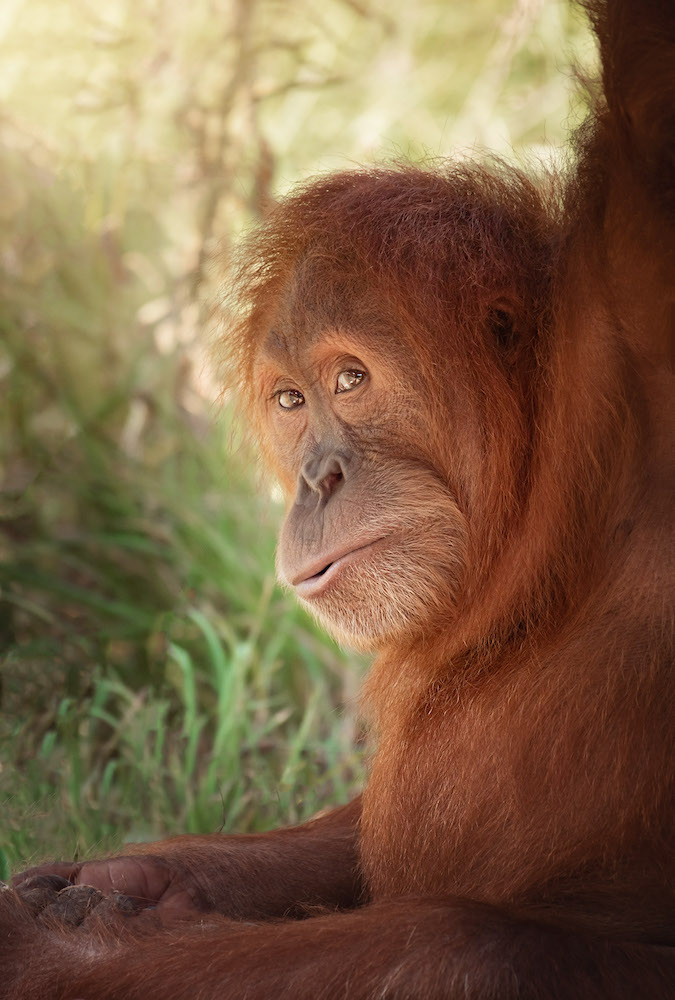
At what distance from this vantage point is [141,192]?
6344 millimetres

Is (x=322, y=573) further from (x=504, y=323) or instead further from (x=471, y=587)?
(x=504, y=323)

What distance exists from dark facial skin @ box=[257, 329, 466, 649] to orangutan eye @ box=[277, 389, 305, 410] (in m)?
0.12

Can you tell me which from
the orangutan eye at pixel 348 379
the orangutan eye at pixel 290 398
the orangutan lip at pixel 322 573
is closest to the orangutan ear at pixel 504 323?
the orangutan eye at pixel 348 379

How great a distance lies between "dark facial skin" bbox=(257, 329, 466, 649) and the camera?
2.65 meters

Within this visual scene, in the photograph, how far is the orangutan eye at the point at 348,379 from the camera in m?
2.84

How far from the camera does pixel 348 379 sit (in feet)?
9.39

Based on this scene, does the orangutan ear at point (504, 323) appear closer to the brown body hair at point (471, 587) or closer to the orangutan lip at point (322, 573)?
the brown body hair at point (471, 587)

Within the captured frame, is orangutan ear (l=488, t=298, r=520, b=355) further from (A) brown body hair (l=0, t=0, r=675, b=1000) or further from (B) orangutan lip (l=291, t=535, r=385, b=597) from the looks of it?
(B) orangutan lip (l=291, t=535, r=385, b=597)

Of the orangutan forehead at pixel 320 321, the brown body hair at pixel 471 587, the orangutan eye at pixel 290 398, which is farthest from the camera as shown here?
the orangutan eye at pixel 290 398

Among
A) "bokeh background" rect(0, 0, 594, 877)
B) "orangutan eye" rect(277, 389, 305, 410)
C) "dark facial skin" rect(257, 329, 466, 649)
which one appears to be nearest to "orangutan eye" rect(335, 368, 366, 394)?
"dark facial skin" rect(257, 329, 466, 649)

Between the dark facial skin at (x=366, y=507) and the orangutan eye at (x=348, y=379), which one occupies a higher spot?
the orangutan eye at (x=348, y=379)

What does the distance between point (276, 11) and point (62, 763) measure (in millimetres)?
4454

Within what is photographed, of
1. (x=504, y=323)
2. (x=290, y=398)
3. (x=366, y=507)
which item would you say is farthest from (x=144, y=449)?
(x=504, y=323)

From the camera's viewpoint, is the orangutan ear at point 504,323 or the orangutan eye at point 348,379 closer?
the orangutan ear at point 504,323
